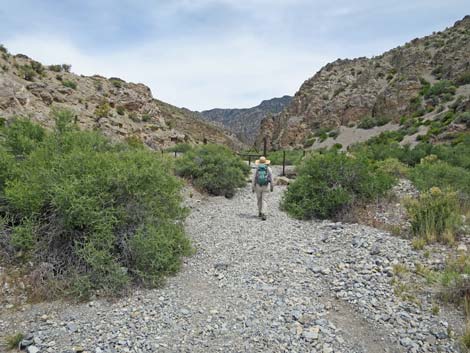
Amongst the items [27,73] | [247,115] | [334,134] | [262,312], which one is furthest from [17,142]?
[247,115]

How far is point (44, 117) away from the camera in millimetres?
20250

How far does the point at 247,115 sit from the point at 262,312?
125941 millimetres

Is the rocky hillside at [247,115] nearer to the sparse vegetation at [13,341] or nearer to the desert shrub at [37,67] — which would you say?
the desert shrub at [37,67]

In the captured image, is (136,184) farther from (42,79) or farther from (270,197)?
(42,79)

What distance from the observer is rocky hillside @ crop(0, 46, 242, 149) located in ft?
67.8

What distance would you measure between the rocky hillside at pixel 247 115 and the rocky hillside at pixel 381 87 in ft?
202

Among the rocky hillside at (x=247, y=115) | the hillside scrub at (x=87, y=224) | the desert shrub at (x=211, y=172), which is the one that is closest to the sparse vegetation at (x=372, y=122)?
the desert shrub at (x=211, y=172)

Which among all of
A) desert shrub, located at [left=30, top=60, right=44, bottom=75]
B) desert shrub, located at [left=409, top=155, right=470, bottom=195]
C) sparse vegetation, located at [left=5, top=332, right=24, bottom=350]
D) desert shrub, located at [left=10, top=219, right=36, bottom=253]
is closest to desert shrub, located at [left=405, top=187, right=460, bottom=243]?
desert shrub, located at [left=409, top=155, right=470, bottom=195]

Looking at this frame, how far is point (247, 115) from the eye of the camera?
127 meters

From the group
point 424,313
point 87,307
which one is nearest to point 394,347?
point 424,313

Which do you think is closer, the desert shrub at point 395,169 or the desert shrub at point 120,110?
the desert shrub at point 395,169

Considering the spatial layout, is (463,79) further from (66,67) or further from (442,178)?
(66,67)

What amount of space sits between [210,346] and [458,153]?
15.8 m

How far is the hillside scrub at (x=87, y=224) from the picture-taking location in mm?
4715
